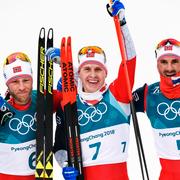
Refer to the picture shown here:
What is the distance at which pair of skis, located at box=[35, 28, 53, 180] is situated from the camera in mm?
4020

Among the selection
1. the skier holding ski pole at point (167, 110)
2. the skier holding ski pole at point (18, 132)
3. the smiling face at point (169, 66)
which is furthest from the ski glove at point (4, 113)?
the smiling face at point (169, 66)

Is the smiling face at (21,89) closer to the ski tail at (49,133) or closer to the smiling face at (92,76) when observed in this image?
the ski tail at (49,133)

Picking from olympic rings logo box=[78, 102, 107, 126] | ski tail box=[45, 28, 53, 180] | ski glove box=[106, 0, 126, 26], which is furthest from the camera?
ski tail box=[45, 28, 53, 180]

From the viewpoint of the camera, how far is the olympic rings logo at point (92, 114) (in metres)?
3.94

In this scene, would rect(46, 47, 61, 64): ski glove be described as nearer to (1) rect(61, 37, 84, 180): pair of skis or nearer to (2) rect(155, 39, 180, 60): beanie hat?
(1) rect(61, 37, 84, 180): pair of skis

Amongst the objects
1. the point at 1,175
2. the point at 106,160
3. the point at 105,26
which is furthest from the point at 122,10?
the point at 105,26

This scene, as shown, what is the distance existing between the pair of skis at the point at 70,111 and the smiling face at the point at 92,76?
12 cm

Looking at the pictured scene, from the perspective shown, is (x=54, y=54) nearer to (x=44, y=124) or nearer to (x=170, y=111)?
(x=44, y=124)

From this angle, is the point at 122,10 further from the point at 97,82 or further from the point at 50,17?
the point at 50,17

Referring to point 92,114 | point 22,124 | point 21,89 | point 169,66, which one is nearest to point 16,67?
point 21,89

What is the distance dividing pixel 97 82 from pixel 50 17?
129 inches

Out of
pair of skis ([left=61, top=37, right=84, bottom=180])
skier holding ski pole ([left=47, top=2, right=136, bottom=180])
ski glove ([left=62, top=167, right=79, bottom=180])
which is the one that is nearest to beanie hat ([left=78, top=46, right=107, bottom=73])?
skier holding ski pole ([left=47, top=2, right=136, bottom=180])

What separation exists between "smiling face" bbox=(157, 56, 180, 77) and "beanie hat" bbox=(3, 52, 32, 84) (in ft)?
3.34

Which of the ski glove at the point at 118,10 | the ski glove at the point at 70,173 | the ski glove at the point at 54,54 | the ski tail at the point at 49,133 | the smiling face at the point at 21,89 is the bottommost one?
the ski glove at the point at 70,173
